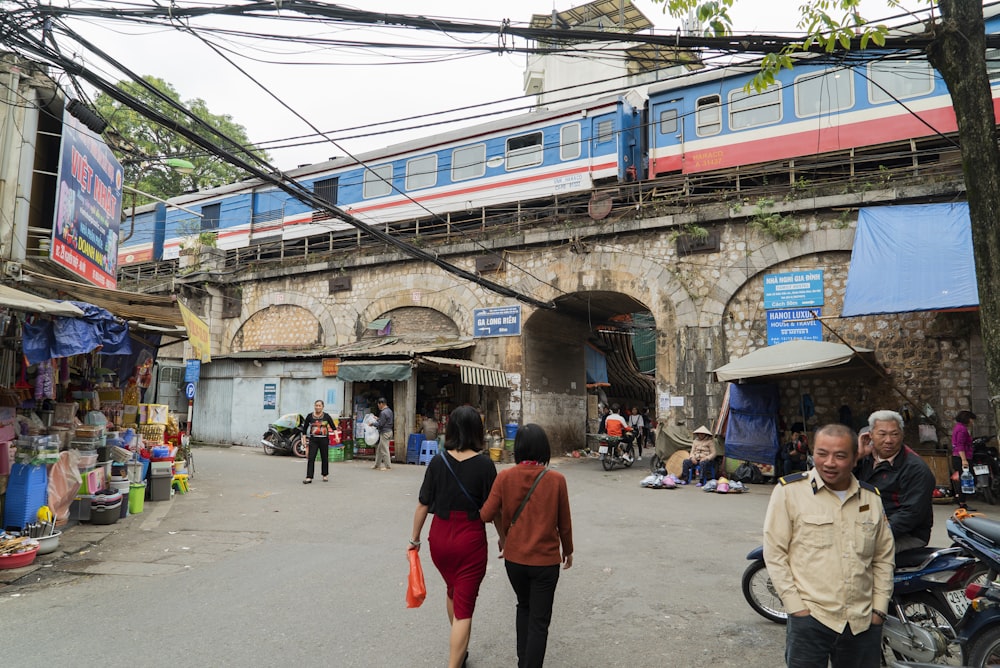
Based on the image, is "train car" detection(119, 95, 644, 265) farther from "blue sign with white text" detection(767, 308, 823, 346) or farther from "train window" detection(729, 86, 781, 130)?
"blue sign with white text" detection(767, 308, 823, 346)

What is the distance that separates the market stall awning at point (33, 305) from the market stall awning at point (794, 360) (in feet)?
34.1

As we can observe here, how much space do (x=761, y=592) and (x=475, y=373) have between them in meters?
11.9

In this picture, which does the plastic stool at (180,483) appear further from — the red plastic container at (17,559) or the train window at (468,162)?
the train window at (468,162)

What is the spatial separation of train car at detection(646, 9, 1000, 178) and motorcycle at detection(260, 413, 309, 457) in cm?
1158

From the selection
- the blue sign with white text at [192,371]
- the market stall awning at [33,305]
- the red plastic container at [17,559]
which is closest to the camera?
the red plastic container at [17,559]

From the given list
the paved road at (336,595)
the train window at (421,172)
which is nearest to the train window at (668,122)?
the train window at (421,172)

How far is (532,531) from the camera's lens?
11.3 ft

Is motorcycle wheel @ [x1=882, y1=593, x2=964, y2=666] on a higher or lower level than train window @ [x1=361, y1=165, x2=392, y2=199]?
lower

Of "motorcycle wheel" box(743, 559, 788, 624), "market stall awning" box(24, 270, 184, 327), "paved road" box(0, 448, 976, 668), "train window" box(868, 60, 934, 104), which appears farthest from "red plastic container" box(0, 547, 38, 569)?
"train window" box(868, 60, 934, 104)

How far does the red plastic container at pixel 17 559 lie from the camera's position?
18.7 ft

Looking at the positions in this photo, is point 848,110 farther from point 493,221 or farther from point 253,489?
point 253,489

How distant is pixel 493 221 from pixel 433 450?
737 cm

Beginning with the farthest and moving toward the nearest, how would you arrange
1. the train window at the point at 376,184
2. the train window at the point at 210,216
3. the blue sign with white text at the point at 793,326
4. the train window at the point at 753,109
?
the train window at the point at 210,216
the train window at the point at 376,184
the train window at the point at 753,109
the blue sign with white text at the point at 793,326

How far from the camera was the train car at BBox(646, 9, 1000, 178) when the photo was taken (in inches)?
544
